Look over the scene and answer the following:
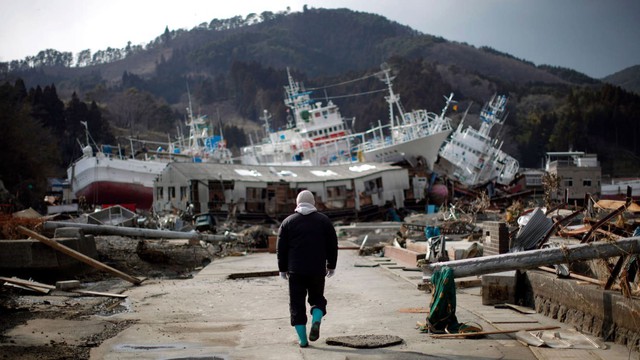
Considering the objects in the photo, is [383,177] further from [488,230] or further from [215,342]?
[215,342]

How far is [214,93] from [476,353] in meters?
176

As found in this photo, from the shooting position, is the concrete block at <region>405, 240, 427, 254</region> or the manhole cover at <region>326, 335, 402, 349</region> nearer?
the manhole cover at <region>326, 335, 402, 349</region>

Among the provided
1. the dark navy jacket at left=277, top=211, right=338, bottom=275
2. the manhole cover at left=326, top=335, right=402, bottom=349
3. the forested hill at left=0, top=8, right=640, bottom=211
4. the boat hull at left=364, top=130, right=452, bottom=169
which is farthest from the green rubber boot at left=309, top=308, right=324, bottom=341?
the boat hull at left=364, top=130, right=452, bottom=169

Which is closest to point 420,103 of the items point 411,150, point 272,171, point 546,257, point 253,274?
point 411,150

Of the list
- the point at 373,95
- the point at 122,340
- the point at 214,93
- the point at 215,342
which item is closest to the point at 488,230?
the point at 215,342

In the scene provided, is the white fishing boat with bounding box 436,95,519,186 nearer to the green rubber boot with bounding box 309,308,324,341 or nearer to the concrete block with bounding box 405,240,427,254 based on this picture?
the concrete block with bounding box 405,240,427,254

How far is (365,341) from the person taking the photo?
6258 millimetres

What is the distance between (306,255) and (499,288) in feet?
9.34

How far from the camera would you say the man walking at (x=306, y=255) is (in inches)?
260

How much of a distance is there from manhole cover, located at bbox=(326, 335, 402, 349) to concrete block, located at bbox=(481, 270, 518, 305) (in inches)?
88.4

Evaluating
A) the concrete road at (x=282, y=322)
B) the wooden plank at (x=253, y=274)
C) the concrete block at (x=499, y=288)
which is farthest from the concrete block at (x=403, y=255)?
the concrete block at (x=499, y=288)

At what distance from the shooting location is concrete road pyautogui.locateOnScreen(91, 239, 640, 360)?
5863mm

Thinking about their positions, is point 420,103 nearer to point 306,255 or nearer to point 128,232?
point 128,232

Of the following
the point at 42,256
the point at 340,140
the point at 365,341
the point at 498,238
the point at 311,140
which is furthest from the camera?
the point at 340,140
